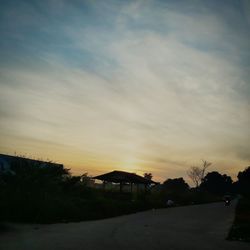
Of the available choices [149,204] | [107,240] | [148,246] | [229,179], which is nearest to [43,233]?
[107,240]

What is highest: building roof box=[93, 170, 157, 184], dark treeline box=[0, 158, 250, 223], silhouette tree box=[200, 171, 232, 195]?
silhouette tree box=[200, 171, 232, 195]

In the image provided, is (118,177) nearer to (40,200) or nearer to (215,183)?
(40,200)

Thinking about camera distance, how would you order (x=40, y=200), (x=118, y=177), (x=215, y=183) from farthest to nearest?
1. (x=215, y=183)
2. (x=118, y=177)
3. (x=40, y=200)

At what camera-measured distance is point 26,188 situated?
2039 cm

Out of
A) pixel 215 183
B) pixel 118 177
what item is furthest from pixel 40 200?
pixel 215 183

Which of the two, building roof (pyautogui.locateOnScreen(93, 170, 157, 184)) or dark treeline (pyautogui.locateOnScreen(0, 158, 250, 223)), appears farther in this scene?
building roof (pyautogui.locateOnScreen(93, 170, 157, 184))

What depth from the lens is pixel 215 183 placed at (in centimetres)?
11906

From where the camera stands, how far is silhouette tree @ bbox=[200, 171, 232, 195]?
388 feet

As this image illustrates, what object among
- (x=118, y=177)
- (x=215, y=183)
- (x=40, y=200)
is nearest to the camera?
(x=40, y=200)

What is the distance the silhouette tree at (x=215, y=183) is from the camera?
118 m

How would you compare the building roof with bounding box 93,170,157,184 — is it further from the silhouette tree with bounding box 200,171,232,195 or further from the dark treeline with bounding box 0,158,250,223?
the silhouette tree with bounding box 200,171,232,195

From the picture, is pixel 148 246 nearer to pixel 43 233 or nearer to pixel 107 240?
pixel 107 240

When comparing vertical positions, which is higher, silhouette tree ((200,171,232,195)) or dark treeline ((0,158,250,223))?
silhouette tree ((200,171,232,195))

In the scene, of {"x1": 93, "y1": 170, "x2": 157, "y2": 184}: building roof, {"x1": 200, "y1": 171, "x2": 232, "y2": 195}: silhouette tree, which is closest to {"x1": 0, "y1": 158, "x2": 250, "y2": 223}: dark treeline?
{"x1": 93, "y1": 170, "x2": 157, "y2": 184}: building roof
